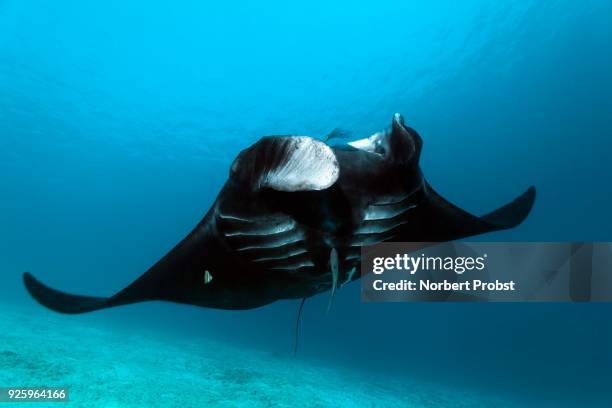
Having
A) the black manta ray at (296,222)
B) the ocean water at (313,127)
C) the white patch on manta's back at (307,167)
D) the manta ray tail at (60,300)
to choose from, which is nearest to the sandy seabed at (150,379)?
the ocean water at (313,127)

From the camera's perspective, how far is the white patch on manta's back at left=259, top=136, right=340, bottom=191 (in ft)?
5.27

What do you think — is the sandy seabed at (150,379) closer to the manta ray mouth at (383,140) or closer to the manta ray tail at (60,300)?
the manta ray tail at (60,300)

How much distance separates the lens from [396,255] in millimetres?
2990

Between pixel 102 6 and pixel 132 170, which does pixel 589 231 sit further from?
pixel 132 170

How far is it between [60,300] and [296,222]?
1.67 m

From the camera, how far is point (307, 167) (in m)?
1.62

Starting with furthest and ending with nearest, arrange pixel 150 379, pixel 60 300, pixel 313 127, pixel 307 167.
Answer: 1. pixel 313 127
2. pixel 150 379
3. pixel 60 300
4. pixel 307 167

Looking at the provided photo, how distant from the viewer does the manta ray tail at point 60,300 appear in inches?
90.7

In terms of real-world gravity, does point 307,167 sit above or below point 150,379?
above

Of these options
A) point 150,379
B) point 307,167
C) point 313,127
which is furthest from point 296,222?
point 313,127

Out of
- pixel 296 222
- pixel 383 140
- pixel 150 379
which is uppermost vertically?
pixel 383 140

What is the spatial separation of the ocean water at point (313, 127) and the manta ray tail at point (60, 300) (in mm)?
6616

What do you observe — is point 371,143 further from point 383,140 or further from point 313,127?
point 313,127

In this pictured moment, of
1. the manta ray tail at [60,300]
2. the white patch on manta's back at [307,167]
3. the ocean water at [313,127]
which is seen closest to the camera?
the white patch on manta's back at [307,167]
